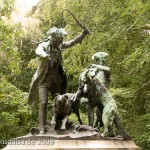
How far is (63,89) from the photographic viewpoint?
7.11 meters

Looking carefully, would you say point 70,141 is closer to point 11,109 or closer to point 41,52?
point 41,52

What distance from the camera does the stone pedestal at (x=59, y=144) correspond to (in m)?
5.92

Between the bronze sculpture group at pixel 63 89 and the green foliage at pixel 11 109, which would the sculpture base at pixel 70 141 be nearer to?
the bronze sculpture group at pixel 63 89

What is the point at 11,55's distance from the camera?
13055 millimetres

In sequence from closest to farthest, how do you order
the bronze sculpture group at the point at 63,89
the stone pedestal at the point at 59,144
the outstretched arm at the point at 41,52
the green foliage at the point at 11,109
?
1. the stone pedestal at the point at 59,144
2. the outstretched arm at the point at 41,52
3. the bronze sculpture group at the point at 63,89
4. the green foliage at the point at 11,109

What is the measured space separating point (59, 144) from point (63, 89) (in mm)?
1396

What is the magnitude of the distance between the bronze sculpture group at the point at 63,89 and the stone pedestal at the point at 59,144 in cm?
28

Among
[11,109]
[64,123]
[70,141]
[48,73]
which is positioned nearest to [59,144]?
[70,141]

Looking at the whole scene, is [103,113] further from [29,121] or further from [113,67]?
[29,121]

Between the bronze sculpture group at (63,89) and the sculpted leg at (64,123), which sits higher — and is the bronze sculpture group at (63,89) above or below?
above

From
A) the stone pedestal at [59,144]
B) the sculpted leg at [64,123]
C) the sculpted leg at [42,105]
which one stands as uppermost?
the sculpted leg at [42,105]

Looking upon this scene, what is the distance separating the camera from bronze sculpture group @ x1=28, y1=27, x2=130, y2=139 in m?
6.59

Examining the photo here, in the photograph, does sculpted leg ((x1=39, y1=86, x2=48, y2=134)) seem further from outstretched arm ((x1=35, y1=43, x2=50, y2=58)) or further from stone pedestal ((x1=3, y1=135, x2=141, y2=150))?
outstretched arm ((x1=35, y1=43, x2=50, y2=58))

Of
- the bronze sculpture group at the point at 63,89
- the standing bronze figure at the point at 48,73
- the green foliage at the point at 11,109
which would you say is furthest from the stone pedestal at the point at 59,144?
the green foliage at the point at 11,109
